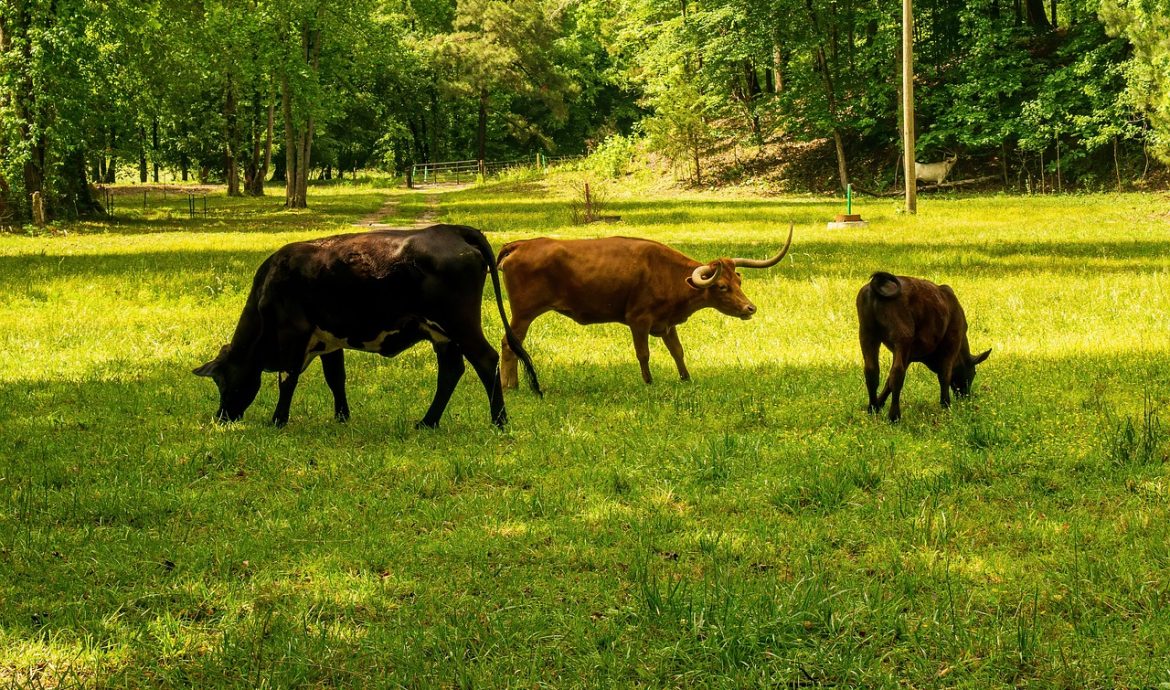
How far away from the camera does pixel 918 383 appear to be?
9.33m

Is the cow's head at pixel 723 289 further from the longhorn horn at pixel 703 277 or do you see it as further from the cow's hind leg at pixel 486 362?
the cow's hind leg at pixel 486 362

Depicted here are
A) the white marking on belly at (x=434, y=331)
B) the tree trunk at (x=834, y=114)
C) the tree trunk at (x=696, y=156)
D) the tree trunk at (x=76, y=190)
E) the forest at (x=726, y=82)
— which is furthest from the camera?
the tree trunk at (x=696, y=156)

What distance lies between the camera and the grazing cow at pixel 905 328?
24.5 feet

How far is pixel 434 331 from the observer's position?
309 inches

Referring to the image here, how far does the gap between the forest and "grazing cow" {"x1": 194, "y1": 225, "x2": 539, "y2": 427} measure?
2022 cm

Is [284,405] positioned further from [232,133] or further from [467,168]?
[467,168]

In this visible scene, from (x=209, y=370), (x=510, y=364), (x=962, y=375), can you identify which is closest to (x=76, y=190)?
(x=209, y=370)

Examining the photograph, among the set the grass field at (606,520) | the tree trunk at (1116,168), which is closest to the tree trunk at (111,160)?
the tree trunk at (1116,168)

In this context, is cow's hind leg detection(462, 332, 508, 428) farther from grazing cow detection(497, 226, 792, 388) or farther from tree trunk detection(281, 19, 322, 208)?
tree trunk detection(281, 19, 322, 208)

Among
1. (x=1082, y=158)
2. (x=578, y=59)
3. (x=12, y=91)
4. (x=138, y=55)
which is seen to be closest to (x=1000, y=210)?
(x=1082, y=158)

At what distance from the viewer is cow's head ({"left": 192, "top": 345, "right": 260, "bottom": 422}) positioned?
8.20 m

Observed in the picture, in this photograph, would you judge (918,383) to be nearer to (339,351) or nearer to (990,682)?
(339,351)

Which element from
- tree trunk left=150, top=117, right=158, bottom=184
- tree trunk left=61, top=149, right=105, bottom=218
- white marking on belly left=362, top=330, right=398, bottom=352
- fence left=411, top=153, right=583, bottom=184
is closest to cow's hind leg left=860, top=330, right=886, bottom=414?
white marking on belly left=362, top=330, right=398, bottom=352

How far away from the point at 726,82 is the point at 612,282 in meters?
37.2
